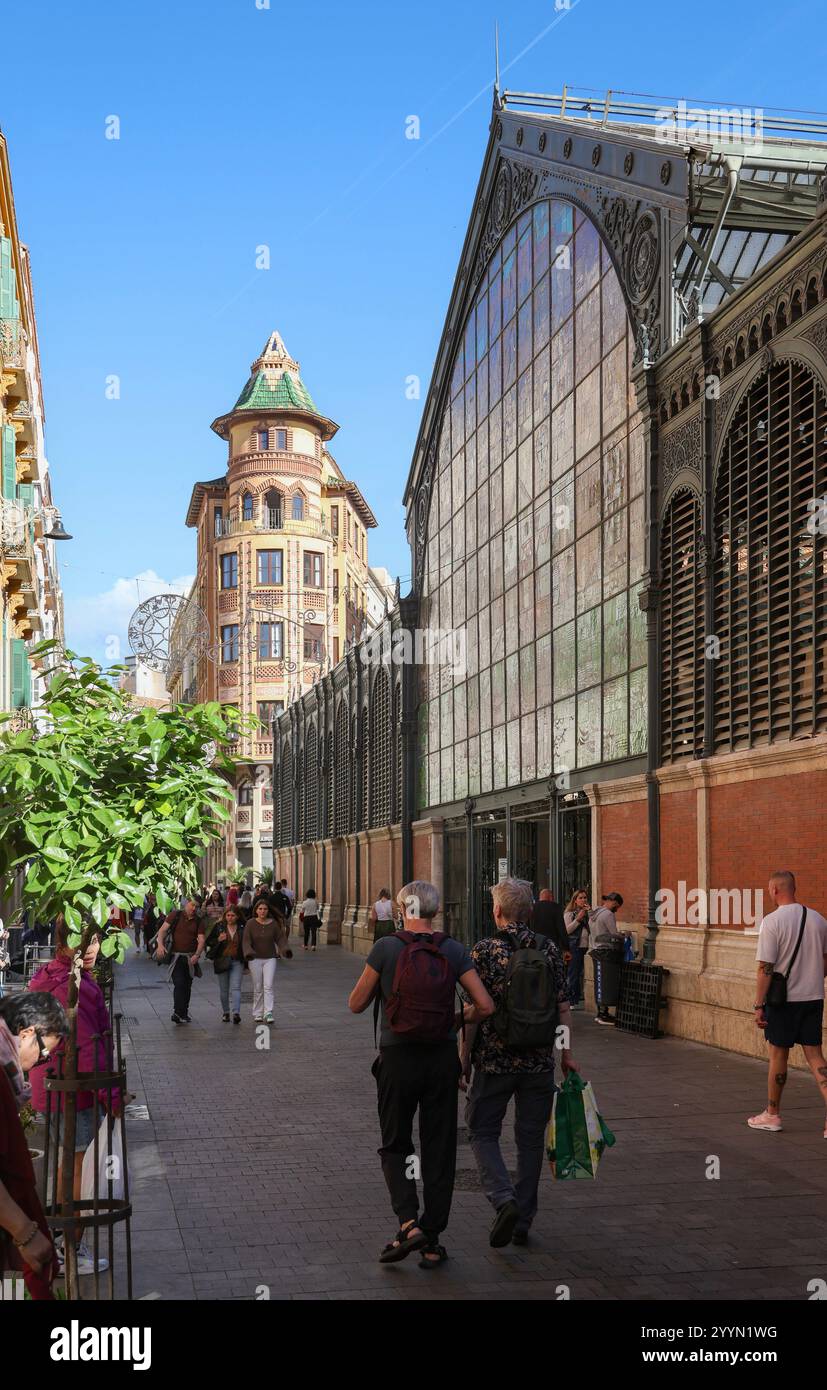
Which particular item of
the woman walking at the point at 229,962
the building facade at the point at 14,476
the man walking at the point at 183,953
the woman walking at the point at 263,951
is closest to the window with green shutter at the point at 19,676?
the building facade at the point at 14,476

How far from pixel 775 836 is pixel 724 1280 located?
888cm

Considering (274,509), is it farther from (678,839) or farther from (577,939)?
(678,839)

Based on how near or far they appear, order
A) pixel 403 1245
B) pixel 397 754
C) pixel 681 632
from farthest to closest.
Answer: pixel 397 754 → pixel 681 632 → pixel 403 1245

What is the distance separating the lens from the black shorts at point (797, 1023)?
1056cm

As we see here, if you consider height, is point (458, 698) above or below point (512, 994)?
above

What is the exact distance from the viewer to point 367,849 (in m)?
41.0

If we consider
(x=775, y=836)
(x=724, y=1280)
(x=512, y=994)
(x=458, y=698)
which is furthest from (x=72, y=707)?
(x=458, y=698)

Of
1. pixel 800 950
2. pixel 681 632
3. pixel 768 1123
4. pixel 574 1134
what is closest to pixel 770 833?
pixel 681 632

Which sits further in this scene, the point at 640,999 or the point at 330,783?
the point at 330,783

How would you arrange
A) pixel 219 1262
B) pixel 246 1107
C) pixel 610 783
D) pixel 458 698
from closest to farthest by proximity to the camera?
1. pixel 219 1262
2. pixel 246 1107
3. pixel 610 783
4. pixel 458 698

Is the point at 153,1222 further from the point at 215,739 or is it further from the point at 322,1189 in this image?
the point at 215,739

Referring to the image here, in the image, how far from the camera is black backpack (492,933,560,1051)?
7520 millimetres

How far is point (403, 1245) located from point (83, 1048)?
1.91 m

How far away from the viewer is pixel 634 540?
20.2 metres
